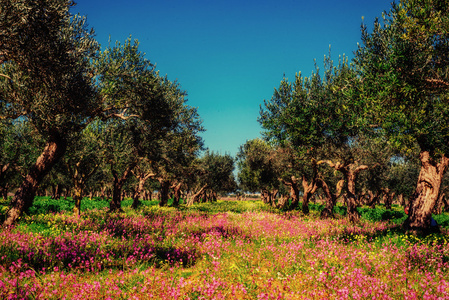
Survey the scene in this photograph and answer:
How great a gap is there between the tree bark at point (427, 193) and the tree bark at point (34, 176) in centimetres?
1857

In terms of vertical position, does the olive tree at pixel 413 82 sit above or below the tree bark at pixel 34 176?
above

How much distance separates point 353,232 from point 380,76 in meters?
7.79

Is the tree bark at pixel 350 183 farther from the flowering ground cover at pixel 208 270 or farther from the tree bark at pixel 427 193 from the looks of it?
the flowering ground cover at pixel 208 270

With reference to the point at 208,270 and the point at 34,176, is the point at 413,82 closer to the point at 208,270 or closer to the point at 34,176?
the point at 208,270

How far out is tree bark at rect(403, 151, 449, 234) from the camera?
40.2ft

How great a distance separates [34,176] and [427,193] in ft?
66.5

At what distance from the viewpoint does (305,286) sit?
5957mm

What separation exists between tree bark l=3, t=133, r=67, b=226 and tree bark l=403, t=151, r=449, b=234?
18.6 metres

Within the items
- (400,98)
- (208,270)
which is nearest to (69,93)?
(208,270)

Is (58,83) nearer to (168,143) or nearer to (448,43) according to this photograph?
(168,143)

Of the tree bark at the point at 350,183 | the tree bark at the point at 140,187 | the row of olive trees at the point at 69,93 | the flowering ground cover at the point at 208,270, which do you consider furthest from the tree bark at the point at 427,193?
the tree bark at the point at 140,187

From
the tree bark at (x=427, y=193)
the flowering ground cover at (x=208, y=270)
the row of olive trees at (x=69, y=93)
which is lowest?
the flowering ground cover at (x=208, y=270)

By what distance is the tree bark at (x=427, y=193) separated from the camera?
12.2m

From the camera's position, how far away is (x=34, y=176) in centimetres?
1162
